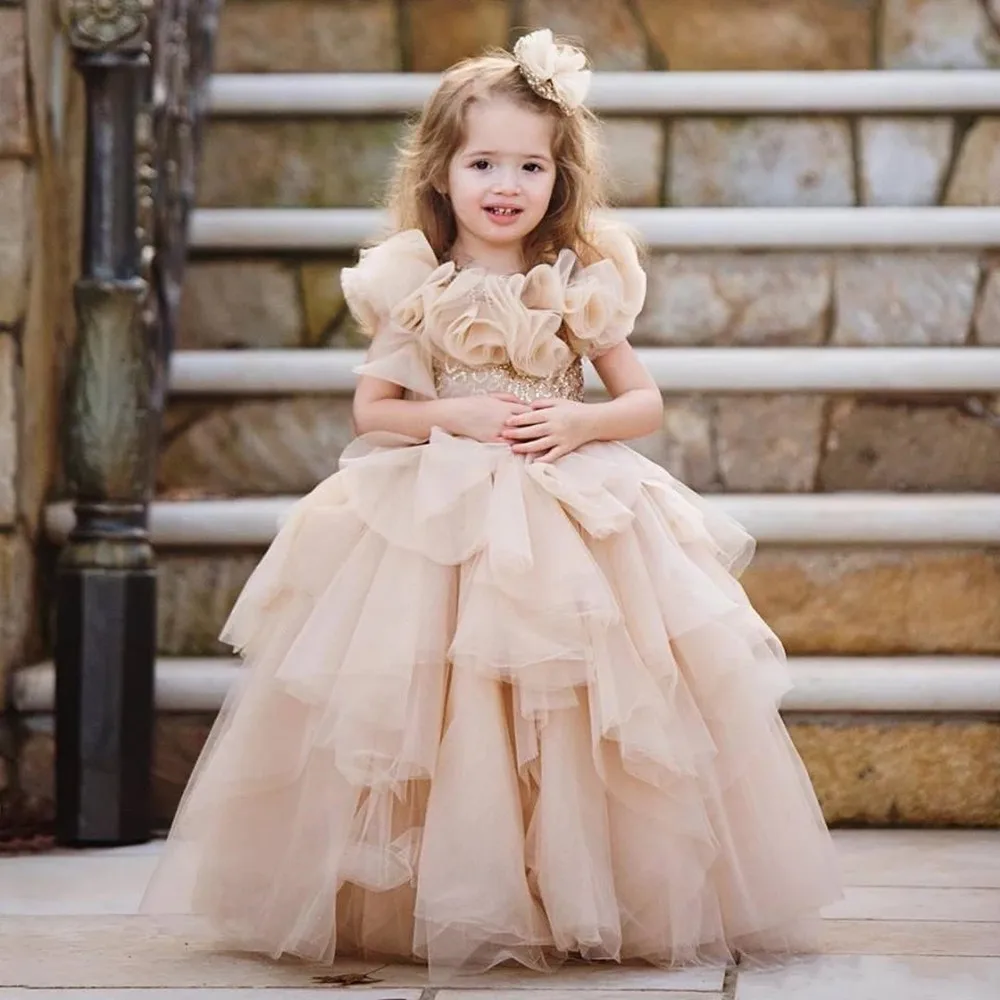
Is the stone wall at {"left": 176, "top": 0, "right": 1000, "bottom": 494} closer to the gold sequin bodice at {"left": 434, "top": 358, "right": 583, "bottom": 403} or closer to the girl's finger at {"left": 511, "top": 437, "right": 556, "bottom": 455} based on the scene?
the gold sequin bodice at {"left": 434, "top": 358, "right": 583, "bottom": 403}

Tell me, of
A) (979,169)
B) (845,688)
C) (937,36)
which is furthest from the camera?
(937,36)

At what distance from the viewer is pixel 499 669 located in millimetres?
2518

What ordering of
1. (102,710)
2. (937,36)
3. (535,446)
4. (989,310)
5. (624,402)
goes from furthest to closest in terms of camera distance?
(937,36) → (989,310) → (102,710) → (624,402) → (535,446)

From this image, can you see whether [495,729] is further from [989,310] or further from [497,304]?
[989,310]

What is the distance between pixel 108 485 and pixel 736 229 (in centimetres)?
155

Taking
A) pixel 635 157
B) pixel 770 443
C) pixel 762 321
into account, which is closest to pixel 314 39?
pixel 635 157

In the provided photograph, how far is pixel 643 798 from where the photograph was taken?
2570 mm

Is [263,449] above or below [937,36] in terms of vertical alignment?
below

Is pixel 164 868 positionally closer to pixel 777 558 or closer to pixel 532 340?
pixel 532 340

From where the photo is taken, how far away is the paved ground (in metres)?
2.43

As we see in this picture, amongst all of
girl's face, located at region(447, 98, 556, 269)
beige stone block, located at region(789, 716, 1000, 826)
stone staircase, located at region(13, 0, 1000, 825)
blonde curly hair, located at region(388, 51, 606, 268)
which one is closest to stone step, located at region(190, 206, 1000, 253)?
stone staircase, located at region(13, 0, 1000, 825)

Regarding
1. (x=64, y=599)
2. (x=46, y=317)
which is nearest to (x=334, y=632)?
(x=64, y=599)

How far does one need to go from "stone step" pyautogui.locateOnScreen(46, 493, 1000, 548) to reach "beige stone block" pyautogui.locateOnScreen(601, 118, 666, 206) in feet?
3.40

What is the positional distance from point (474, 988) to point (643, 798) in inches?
12.6
